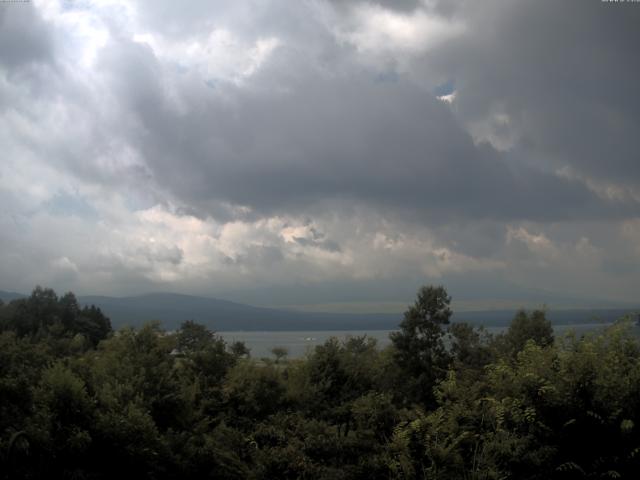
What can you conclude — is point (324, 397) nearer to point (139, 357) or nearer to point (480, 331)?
point (139, 357)

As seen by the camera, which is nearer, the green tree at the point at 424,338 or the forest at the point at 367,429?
the forest at the point at 367,429

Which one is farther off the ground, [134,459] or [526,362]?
[526,362]

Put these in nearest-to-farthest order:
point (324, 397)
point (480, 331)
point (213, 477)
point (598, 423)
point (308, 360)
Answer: point (598, 423) → point (213, 477) → point (324, 397) → point (308, 360) → point (480, 331)

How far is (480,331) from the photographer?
48531 mm

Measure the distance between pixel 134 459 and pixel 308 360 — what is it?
Answer: 24.4 ft

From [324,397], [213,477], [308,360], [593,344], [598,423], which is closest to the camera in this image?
[598,423]

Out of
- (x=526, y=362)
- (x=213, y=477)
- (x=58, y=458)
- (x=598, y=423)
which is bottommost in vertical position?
(x=213, y=477)

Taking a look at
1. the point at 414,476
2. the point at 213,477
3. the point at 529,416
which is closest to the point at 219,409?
the point at 213,477

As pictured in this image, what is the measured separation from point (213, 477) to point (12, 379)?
478 cm

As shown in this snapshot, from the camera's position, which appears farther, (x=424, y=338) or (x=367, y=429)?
(x=424, y=338)

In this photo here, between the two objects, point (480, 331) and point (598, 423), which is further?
point (480, 331)

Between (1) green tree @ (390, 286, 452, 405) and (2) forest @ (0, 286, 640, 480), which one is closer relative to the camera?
(2) forest @ (0, 286, 640, 480)

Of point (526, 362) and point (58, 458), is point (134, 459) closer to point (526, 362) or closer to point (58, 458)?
point (58, 458)

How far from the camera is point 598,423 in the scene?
1068 cm
